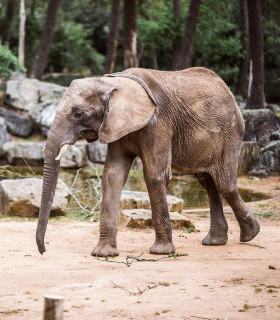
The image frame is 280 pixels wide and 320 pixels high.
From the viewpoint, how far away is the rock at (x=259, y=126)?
20297mm

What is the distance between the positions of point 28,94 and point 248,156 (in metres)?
9.95

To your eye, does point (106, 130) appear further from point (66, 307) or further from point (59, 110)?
point (66, 307)

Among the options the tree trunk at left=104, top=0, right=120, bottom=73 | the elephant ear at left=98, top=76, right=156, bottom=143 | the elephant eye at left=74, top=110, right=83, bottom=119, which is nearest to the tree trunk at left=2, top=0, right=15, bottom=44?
the tree trunk at left=104, top=0, right=120, bottom=73

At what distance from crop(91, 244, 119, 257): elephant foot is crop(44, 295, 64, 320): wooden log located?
405cm

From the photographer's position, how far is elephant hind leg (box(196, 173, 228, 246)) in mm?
8336

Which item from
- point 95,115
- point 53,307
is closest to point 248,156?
point 95,115

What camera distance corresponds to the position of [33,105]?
24375mm

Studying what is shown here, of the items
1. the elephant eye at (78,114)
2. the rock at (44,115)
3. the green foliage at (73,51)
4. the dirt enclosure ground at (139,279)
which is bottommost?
the dirt enclosure ground at (139,279)

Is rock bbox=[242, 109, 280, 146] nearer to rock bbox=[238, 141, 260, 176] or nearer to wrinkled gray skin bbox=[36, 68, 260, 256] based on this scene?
rock bbox=[238, 141, 260, 176]

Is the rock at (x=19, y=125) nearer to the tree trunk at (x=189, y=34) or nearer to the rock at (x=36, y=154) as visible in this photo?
the rock at (x=36, y=154)

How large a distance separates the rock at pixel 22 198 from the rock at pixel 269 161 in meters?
9.64

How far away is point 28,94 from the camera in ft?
80.8

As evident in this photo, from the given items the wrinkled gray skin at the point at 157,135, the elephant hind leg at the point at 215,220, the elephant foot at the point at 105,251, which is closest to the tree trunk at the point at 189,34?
the elephant hind leg at the point at 215,220

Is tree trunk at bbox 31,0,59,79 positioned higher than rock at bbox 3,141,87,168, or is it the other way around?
tree trunk at bbox 31,0,59,79
